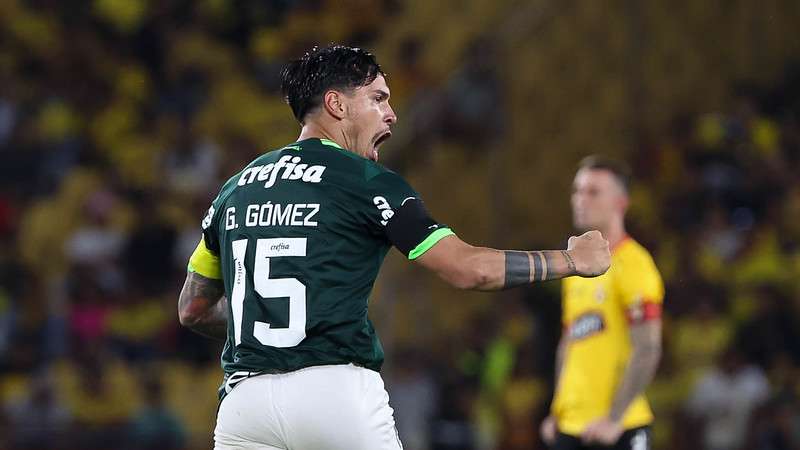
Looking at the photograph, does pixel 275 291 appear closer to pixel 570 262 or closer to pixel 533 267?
pixel 533 267

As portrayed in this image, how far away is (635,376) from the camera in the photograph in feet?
19.6

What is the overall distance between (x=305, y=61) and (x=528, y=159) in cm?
694

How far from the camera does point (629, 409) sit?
19.9 ft

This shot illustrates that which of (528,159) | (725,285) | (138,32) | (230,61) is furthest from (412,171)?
(138,32)

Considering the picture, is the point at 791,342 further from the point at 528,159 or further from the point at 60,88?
the point at 60,88

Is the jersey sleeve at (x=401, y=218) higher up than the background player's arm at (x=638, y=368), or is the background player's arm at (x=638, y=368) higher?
the jersey sleeve at (x=401, y=218)

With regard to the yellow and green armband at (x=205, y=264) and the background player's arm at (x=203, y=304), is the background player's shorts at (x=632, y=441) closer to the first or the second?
the background player's arm at (x=203, y=304)

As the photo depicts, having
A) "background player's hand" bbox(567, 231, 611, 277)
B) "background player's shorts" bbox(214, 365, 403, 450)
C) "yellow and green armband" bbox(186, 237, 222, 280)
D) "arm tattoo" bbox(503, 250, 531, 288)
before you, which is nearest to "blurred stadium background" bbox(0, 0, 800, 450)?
"yellow and green armband" bbox(186, 237, 222, 280)

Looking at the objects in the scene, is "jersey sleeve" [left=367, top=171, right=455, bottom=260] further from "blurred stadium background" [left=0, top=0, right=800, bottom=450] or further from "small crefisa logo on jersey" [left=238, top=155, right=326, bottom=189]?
"blurred stadium background" [left=0, top=0, right=800, bottom=450]

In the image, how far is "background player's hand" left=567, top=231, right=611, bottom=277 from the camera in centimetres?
389

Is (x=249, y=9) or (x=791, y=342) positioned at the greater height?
(x=249, y=9)

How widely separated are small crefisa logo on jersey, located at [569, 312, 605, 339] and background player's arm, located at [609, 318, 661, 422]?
268 millimetres

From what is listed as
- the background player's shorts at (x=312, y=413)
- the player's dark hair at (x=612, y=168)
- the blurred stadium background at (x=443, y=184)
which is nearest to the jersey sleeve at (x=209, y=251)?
the background player's shorts at (x=312, y=413)

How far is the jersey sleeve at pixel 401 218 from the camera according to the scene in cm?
381
